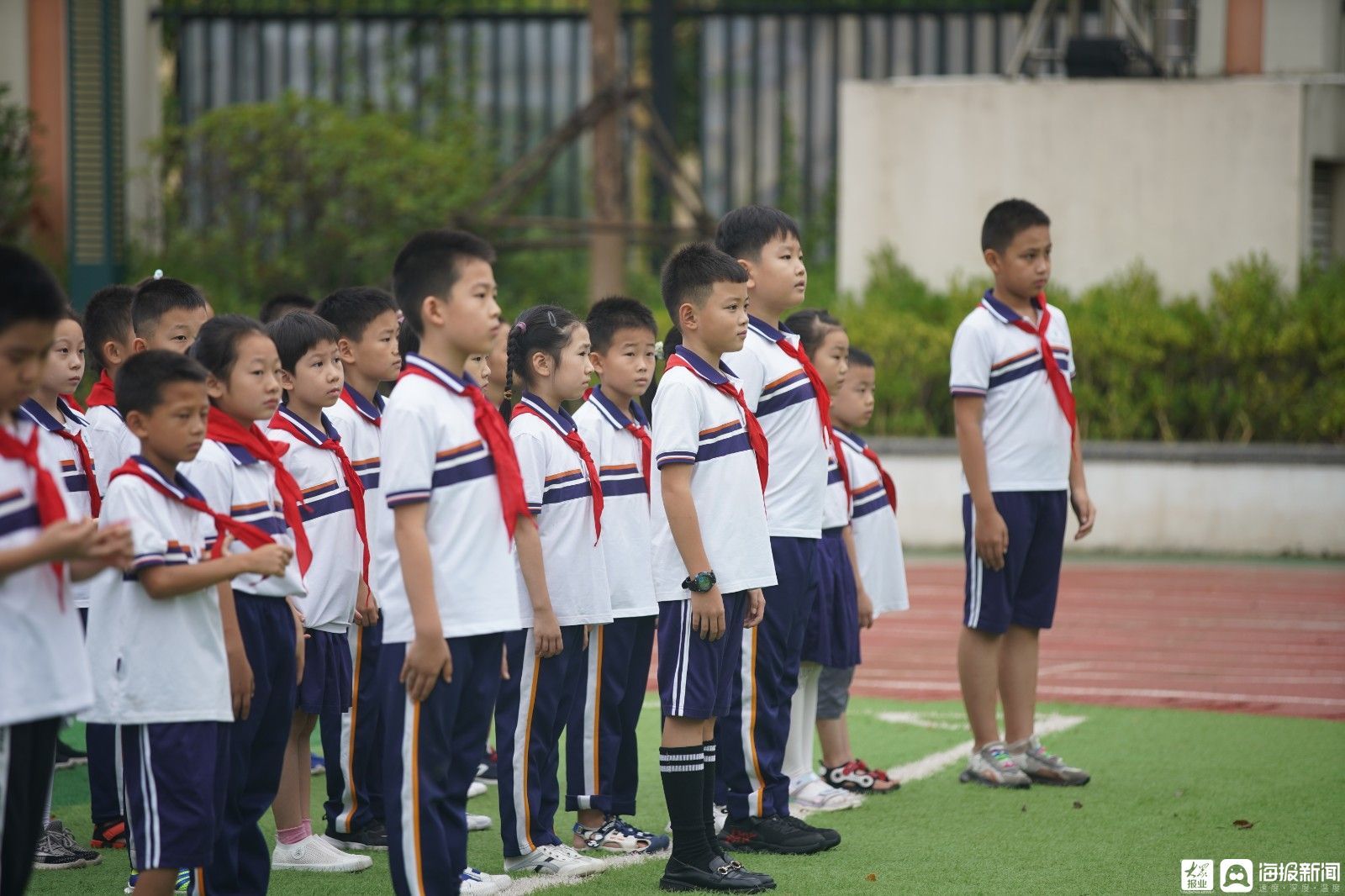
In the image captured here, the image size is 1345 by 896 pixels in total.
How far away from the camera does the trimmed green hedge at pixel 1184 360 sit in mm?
13703

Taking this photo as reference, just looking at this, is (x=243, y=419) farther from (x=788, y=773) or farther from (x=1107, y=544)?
(x=1107, y=544)

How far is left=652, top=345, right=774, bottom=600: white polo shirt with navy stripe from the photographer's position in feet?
16.0

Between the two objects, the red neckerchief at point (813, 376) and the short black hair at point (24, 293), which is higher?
the short black hair at point (24, 293)

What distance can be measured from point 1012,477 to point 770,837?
184 cm

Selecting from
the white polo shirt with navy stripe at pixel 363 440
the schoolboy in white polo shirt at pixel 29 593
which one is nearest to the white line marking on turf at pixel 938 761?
the white polo shirt with navy stripe at pixel 363 440

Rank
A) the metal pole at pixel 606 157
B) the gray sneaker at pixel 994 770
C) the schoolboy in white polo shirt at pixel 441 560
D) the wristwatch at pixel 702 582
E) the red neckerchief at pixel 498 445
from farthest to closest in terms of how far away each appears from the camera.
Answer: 1. the metal pole at pixel 606 157
2. the gray sneaker at pixel 994 770
3. the wristwatch at pixel 702 582
4. the red neckerchief at pixel 498 445
5. the schoolboy in white polo shirt at pixel 441 560

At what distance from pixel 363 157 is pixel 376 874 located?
13696mm

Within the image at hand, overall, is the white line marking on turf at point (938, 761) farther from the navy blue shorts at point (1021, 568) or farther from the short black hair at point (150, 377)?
the short black hair at point (150, 377)

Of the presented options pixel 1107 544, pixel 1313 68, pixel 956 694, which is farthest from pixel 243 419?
pixel 1313 68

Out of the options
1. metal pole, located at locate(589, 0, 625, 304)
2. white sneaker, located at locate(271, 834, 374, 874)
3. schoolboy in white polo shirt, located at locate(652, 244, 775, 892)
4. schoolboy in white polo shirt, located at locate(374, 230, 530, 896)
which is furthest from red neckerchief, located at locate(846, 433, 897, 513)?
metal pole, located at locate(589, 0, 625, 304)

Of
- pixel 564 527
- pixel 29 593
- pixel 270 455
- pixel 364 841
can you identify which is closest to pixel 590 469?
pixel 564 527

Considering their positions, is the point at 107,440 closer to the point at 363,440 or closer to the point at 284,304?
the point at 363,440

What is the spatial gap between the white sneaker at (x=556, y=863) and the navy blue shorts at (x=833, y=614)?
1257 mm

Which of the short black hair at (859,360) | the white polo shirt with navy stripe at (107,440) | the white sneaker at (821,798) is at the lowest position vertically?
the white sneaker at (821,798)
